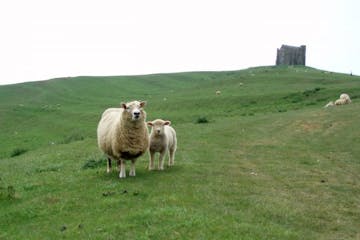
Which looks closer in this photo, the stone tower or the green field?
the green field

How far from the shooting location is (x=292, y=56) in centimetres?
9356

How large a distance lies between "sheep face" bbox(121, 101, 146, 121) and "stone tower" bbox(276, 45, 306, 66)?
80.1 meters

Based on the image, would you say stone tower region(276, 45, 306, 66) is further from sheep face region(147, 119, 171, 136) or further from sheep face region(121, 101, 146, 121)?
sheep face region(121, 101, 146, 121)

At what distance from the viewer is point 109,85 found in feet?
271

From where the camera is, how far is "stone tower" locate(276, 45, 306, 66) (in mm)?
93125

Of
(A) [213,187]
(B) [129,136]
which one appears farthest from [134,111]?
(A) [213,187]

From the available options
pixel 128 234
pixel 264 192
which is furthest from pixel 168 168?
pixel 128 234

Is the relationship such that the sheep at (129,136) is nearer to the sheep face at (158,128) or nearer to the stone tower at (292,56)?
the sheep face at (158,128)

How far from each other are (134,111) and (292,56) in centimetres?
8114

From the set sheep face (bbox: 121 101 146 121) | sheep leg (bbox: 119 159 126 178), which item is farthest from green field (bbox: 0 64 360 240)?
sheep face (bbox: 121 101 146 121)

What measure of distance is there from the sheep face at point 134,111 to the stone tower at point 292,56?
263 ft

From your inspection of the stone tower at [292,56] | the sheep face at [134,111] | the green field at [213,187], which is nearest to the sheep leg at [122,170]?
the green field at [213,187]

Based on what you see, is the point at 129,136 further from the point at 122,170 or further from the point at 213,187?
the point at 213,187

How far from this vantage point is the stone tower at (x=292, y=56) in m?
93.1
